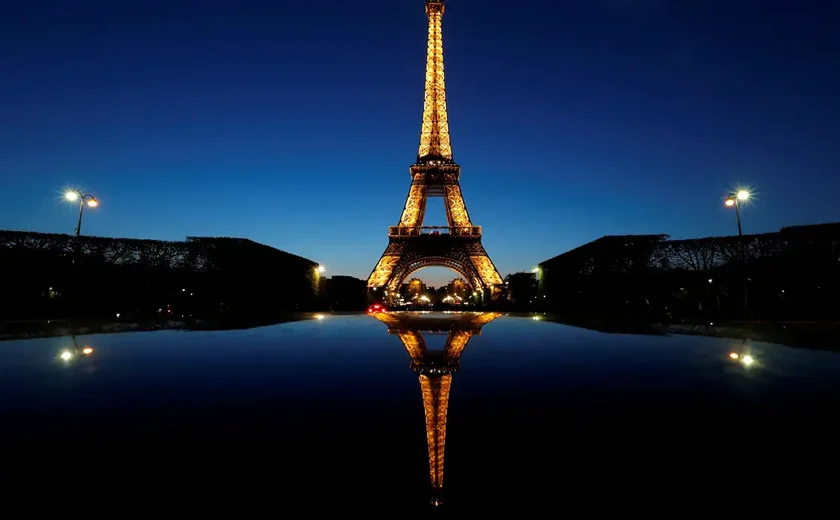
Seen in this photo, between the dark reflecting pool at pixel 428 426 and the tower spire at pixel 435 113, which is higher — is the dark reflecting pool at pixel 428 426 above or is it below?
below

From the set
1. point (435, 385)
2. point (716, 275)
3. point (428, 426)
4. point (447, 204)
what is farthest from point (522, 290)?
point (428, 426)

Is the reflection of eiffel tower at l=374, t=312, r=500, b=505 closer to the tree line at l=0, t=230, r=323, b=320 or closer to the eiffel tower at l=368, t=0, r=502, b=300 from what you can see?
the tree line at l=0, t=230, r=323, b=320

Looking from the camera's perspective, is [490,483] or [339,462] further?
[339,462]

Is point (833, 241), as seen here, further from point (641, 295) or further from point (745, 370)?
point (745, 370)

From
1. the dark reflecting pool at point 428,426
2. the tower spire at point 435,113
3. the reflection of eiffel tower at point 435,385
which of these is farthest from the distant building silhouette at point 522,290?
the dark reflecting pool at point 428,426

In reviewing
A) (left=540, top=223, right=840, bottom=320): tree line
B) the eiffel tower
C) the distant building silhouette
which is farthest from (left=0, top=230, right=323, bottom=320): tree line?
the distant building silhouette

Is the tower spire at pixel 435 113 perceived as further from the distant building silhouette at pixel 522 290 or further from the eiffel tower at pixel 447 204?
the distant building silhouette at pixel 522 290

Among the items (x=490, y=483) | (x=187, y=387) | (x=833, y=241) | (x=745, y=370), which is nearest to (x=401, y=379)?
(x=187, y=387)
